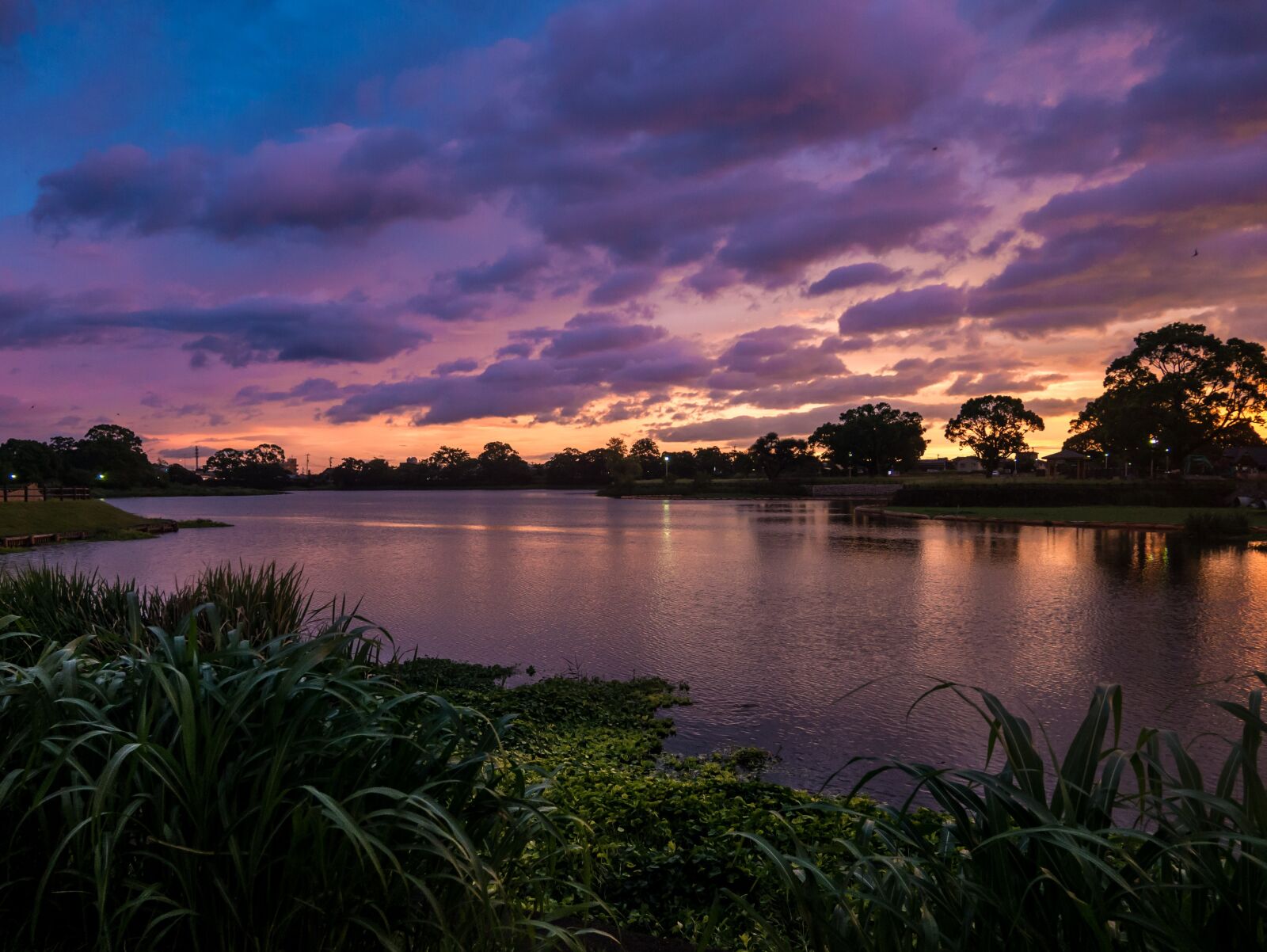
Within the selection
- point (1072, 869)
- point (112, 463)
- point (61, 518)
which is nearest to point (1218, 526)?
point (1072, 869)

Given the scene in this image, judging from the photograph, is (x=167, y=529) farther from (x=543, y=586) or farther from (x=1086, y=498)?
(x=1086, y=498)

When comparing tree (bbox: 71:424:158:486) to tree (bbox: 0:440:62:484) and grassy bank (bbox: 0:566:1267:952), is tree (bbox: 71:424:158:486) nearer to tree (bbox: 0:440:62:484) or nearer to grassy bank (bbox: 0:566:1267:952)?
tree (bbox: 0:440:62:484)

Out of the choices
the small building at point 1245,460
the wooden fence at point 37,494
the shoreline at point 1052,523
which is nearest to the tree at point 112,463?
the wooden fence at point 37,494

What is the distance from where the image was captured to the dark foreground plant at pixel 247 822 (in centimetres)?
265

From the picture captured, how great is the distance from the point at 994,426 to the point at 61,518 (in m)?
120

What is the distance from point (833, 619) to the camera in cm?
1588

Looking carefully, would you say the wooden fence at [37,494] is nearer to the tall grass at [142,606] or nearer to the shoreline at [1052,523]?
the tall grass at [142,606]

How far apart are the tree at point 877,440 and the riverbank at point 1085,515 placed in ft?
268

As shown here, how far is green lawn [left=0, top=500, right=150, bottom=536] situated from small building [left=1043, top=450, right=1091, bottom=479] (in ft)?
396

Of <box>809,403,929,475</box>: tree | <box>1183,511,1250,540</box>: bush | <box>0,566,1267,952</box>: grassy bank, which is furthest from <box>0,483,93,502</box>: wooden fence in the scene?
<box>809,403,929,475</box>: tree

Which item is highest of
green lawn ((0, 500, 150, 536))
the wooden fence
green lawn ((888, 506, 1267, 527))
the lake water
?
the wooden fence

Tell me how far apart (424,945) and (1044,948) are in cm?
221

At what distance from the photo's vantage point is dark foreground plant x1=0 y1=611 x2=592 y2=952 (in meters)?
2.65

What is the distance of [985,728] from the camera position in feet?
28.6
